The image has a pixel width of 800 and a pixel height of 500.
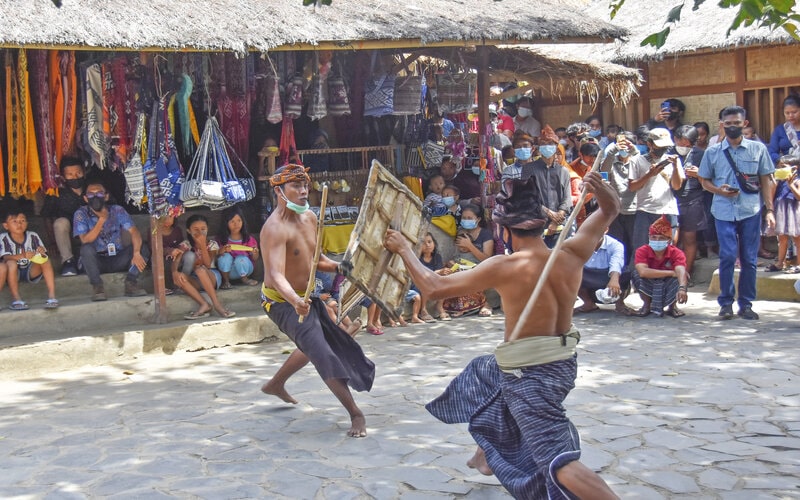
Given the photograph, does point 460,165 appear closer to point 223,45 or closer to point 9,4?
point 223,45

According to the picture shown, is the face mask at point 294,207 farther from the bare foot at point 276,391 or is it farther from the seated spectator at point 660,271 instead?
the seated spectator at point 660,271

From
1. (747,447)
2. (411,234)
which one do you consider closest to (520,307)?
(411,234)

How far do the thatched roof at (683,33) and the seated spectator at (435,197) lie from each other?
3021 mm

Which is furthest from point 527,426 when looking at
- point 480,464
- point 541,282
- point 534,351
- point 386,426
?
point 386,426

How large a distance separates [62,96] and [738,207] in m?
7.00

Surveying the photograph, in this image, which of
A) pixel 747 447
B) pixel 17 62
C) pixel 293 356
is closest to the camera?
pixel 747 447

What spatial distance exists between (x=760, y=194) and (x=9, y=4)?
7.64m

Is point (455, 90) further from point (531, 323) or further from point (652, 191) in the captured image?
point (531, 323)

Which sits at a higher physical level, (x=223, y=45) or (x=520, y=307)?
(x=223, y=45)

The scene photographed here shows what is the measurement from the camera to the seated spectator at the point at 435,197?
38.7 feet

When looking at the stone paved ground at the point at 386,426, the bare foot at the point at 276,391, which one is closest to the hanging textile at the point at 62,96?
the stone paved ground at the point at 386,426

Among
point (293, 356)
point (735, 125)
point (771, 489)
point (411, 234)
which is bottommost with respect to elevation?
point (771, 489)

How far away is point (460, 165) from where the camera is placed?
12.6 meters

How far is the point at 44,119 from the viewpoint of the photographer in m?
9.85
